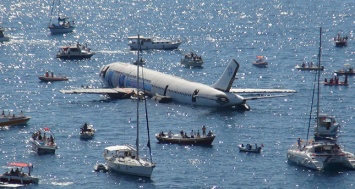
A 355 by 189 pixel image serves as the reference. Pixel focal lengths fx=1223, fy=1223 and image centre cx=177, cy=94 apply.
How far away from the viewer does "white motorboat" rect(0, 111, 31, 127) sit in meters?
184

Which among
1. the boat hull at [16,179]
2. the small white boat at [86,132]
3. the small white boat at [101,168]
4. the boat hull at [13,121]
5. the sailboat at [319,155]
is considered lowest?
the boat hull at [16,179]

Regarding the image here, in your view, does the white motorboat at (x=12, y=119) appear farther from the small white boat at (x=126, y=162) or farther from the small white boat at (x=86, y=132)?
the small white boat at (x=126, y=162)

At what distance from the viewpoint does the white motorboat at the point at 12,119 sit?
184 metres

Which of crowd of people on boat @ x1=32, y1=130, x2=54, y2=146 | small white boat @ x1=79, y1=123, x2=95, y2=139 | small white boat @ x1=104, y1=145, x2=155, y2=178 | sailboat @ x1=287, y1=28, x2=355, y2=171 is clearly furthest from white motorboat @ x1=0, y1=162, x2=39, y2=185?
sailboat @ x1=287, y1=28, x2=355, y2=171

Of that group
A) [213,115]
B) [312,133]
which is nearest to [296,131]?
[312,133]

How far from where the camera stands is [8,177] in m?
150

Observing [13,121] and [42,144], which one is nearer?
[42,144]

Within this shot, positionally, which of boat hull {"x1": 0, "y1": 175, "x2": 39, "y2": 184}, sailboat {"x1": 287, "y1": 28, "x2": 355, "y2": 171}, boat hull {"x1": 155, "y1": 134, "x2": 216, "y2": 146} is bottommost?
boat hull {"x1": 0, "y1": 175, "x2": 39, "y2": 184}

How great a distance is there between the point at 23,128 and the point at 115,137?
1502cm

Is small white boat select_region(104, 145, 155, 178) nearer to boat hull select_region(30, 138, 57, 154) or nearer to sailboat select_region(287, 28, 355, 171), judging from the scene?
boat hull select_region(30, 138, 57, 154)

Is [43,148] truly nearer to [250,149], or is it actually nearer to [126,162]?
[126,162]

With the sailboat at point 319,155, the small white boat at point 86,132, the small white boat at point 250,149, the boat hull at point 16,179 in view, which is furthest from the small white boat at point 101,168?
the sailboat at point 319,155

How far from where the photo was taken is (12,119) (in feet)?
606

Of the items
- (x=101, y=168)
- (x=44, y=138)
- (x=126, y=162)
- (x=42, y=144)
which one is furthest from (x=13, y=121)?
(x=126, y=162)
